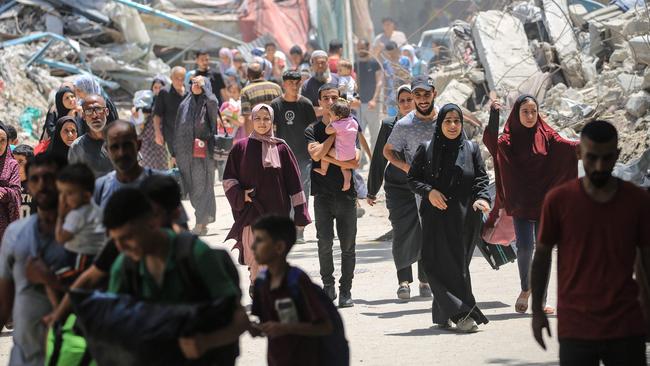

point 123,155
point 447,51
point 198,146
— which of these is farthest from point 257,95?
point 447,51

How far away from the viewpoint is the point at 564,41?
1919 cm

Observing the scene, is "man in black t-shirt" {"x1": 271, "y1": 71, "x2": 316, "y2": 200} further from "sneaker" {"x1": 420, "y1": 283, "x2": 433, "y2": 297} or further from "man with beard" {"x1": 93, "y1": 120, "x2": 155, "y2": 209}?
"man with beard" {"x1": 93, "y1": 120, "x2": 155, "y2": 209}

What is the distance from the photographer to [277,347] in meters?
5.38

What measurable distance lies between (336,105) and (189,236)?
18.5 feet

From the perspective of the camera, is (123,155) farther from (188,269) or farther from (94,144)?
(94,144)

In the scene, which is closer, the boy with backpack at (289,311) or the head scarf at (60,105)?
the boy with backpack at (289,311)

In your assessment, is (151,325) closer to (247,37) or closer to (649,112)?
(649,112)

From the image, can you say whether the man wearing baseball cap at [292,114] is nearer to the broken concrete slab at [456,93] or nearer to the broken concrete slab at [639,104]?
the broken concrete slab at [639,104]

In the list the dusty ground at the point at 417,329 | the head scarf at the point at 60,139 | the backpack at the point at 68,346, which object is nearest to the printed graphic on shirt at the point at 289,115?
the dusty ground at the point at 417,329

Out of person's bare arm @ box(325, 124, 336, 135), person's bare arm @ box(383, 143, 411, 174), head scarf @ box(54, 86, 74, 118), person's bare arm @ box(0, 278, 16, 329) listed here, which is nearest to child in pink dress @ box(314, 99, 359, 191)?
person's bare arm @ box(325, 124, 336, 135)

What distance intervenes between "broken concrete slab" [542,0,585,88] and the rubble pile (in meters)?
0.01

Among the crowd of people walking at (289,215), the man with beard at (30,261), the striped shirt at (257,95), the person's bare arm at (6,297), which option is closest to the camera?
the crowd of people walking at (289,215)

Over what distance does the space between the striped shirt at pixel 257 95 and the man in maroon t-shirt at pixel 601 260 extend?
8.28m

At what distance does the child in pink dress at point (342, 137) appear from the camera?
1029cm
